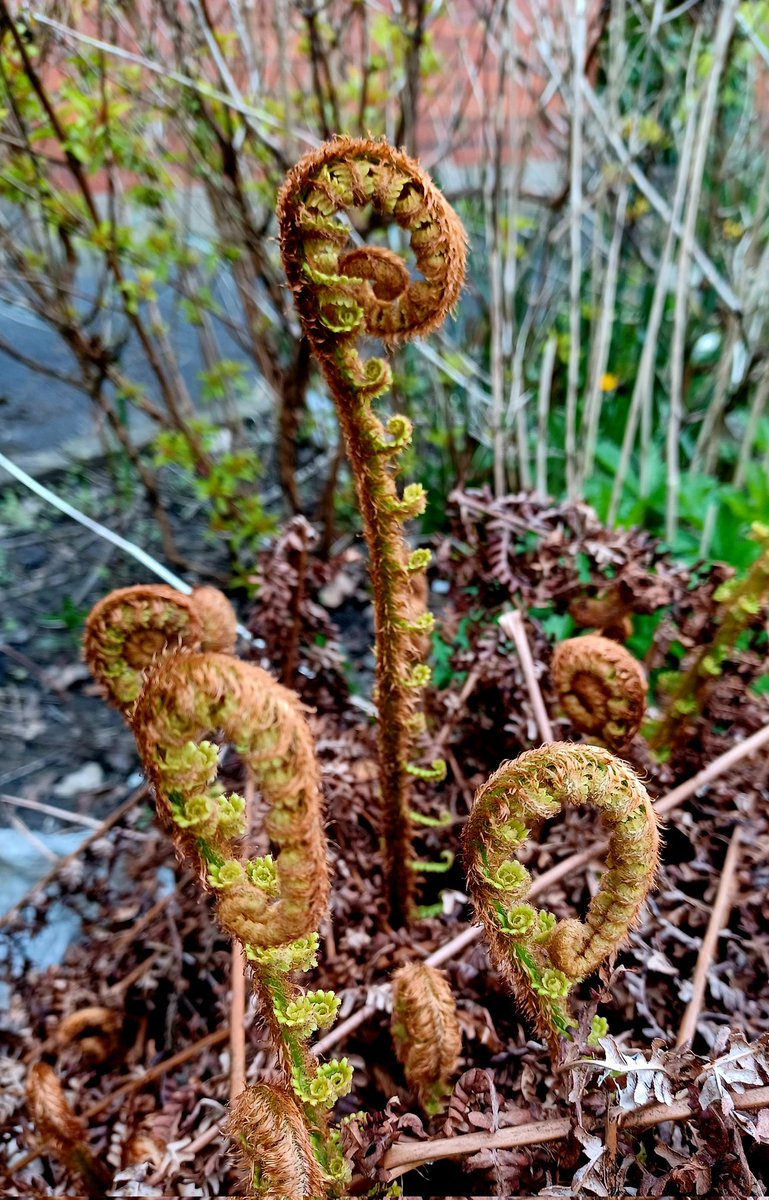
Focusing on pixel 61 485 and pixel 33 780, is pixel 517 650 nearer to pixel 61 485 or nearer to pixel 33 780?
pixel 33 780

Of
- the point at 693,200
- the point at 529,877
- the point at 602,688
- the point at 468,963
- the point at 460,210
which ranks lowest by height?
the point at 468,963

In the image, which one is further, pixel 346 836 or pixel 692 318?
pixel 692 318

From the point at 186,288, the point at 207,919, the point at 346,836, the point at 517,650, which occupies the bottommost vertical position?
the point at 207,919

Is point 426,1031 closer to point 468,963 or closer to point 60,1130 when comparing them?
point 468,963

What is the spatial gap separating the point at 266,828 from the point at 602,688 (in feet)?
1.52

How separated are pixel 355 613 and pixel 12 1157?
1.71 m

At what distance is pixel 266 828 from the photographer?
58 centimetres

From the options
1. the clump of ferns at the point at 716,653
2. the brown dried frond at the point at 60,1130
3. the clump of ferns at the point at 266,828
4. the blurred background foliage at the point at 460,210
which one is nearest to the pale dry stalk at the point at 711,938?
the clump of ferns at the point at 716,653

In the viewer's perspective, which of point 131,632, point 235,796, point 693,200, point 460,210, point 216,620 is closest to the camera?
point 235,796

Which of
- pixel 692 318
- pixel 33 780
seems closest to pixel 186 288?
pixel 33 780

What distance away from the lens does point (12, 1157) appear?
2.97ft

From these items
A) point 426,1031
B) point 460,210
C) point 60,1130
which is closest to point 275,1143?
point 426,1031

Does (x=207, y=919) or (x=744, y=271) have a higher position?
(x=744, y=271)

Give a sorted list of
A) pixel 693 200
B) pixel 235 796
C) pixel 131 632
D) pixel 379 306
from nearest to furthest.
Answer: pixel 235 796 < pixel 379 306 < pixel 131 632 < pixel 693 200
